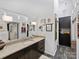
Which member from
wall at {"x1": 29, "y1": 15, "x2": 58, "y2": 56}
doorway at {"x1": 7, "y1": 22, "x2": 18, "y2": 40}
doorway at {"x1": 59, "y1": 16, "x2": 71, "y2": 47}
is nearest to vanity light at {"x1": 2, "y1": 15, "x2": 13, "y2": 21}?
doorway at {"x1": 7, "y1": 22, "x2": 18, "y2": 40}

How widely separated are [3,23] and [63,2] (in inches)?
208

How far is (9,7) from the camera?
2.52m

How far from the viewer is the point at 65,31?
21.7ft

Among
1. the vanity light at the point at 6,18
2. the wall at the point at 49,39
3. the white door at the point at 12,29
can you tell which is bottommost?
the wall at the point at 49,39

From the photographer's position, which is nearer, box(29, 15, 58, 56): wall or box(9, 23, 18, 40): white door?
box(9, 23, 18, 40): white door

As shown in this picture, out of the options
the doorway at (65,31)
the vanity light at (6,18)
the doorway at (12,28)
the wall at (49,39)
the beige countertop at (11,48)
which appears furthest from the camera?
the doorway at (65,31)

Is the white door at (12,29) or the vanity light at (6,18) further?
the white door at (12,29)

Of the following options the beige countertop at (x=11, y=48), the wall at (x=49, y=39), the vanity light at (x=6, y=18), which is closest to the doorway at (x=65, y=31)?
the wall at (x=49, y=39)

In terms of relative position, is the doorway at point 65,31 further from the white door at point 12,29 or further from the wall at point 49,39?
the white door at point 12,29

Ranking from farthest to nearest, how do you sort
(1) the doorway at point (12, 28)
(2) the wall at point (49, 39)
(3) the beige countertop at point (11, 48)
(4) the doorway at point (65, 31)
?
(4) the doorway at point (65, 31) → (2) the wall at point (49, 39) → (1) the doorway at point (12, 28) → (3) the beige countertop at point (11, 48)

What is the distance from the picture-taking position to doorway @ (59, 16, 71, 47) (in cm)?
635

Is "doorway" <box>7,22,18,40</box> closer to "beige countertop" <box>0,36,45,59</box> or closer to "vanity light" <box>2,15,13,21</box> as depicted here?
"vanity light" <box>2,15,13,21</box>

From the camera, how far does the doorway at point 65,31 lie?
635 centimetres

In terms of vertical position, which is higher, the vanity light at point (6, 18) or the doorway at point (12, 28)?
the vanity light at point (6, 18)
